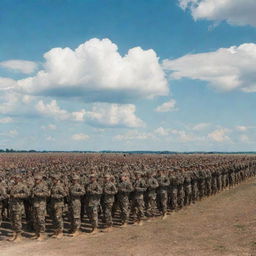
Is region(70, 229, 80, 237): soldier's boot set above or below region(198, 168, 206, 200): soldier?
below

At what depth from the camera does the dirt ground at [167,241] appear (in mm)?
11656

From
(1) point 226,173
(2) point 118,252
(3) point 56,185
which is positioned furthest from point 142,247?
(1) point 226,173

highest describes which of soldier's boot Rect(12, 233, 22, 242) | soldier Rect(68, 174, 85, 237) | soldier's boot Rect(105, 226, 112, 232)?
soldier Rect(68, 174, 85, 237)

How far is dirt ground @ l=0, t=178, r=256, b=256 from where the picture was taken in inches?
459

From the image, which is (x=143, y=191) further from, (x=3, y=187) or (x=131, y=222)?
(x=3, y=187)

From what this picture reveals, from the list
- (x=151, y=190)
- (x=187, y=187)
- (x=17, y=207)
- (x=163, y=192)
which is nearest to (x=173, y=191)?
(x=163, y=192)

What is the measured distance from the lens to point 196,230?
1441cm

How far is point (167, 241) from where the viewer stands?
1288 cm

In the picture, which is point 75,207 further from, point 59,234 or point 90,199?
point 59,234

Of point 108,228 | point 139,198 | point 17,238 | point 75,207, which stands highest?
point 139,198

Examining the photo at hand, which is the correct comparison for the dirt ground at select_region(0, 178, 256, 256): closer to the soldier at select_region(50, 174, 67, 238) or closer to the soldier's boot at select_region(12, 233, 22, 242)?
the soldier's boot at select_region(12, 233, 22, 242)

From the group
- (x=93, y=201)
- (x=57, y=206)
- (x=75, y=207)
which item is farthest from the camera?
(x=93, y=201)

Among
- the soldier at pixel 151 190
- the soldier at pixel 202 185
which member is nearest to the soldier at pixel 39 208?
the soldier at pixel 151 190

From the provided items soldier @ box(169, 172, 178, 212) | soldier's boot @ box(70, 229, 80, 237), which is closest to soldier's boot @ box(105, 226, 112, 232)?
soldier's boot @ box(70, 229, 80, 237)
